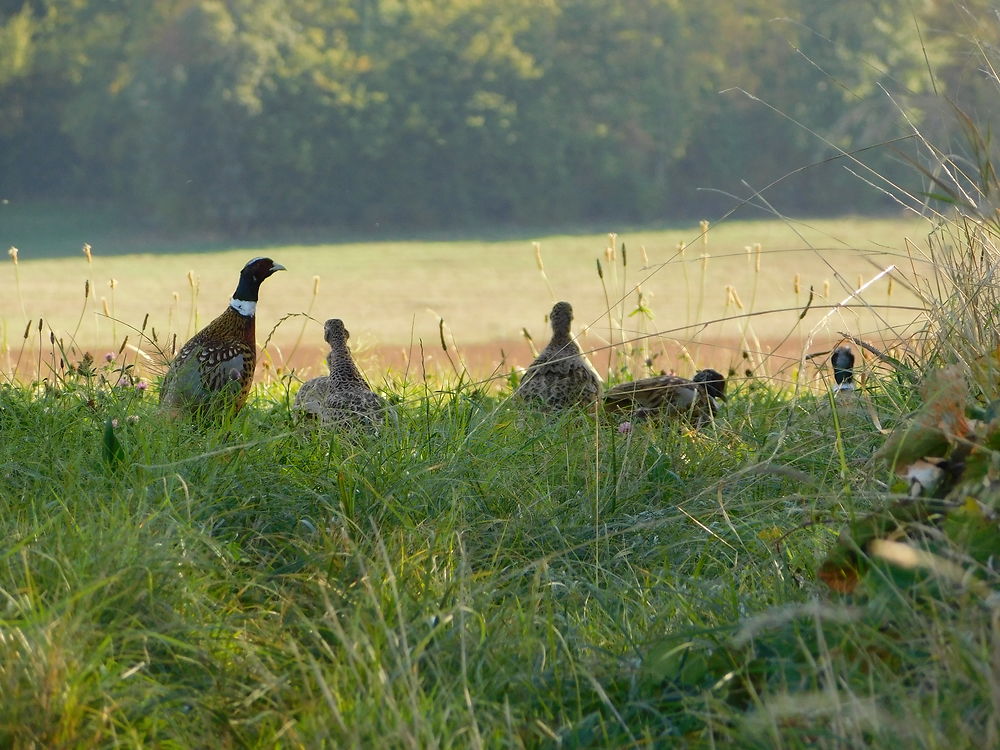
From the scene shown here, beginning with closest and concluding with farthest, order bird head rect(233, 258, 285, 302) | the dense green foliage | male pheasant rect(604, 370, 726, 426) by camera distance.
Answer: the dense green foliage → bird head rect(233, 258, 285, 302) → male pheasant rect(604, 370, 726, 426)

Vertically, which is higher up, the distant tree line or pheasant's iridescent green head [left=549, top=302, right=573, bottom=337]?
the distant tree line

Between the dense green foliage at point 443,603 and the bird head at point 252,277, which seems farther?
the bird head at point 252,277

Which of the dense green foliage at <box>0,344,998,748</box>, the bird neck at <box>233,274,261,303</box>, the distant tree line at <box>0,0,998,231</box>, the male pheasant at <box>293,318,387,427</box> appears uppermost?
the distant tree line at <box>0,0,998,231</box>

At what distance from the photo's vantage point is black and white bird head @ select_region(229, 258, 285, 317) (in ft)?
14.9

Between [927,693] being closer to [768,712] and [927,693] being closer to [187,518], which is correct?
[768,712]

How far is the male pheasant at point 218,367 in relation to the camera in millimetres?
4094

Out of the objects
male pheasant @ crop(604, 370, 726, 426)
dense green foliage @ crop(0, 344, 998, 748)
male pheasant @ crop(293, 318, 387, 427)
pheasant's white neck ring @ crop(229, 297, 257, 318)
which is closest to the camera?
dense green foliage @ crop(0, 344, 998, 748)

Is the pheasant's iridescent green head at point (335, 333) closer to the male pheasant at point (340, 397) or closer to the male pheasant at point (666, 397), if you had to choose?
the male pheasant at point (340, 397)

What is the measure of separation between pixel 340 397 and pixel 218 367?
1.45 ft

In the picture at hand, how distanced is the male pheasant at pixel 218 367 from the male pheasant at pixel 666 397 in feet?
4.45

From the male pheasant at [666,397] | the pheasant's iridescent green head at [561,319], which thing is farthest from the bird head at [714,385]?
the pheasant's iridescent green head at [561,319]

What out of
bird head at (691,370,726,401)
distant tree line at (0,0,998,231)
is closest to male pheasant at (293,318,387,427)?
bird head at (691,370,726,401)

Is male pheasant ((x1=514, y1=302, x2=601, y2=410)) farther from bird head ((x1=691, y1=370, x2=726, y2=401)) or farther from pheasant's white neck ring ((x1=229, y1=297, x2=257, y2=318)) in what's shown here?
pheasant's white neck ring ((x1=229, y1=297, x2=257, y2=318))

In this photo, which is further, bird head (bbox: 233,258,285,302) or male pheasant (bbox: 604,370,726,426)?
male pheasant (bbox: 604,370,726,426)
